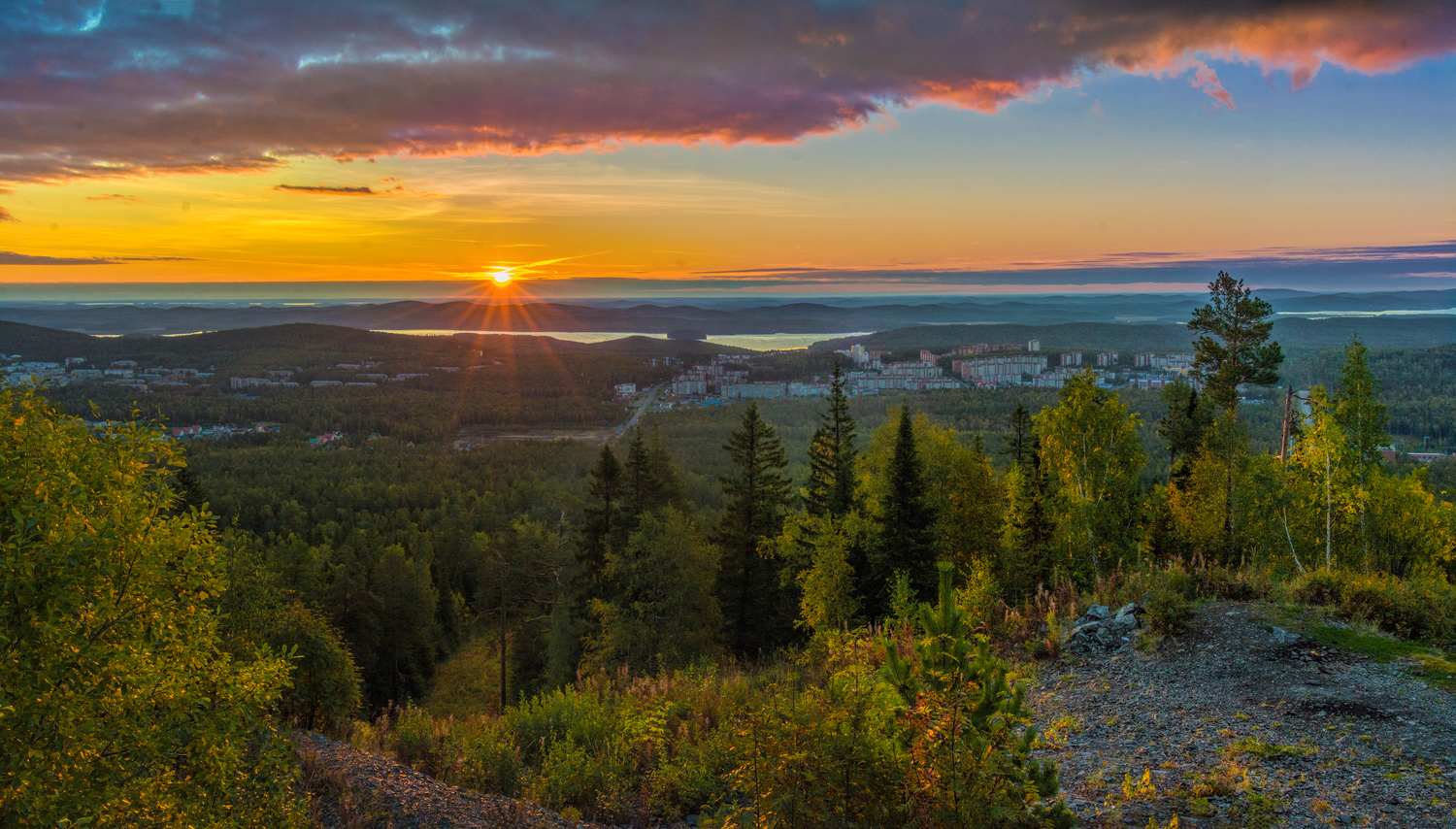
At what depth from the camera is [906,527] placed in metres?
21.9

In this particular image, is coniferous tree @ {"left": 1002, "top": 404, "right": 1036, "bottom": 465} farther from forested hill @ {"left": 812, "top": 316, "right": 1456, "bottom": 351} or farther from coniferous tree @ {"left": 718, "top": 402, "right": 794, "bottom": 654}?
forested hill @ {"left": 812, "top": 316, "right": 1456, "bottom": 351}

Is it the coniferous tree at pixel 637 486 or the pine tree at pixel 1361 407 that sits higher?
the pine tree at pixel 1361 407

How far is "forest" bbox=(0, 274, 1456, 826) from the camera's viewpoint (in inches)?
197

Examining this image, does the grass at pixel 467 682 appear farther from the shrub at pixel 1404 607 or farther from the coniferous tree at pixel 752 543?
the shrub at pixel 1404 607

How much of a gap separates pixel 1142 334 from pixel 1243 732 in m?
136

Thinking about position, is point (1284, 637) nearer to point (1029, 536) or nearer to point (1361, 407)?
point (1029, 536)

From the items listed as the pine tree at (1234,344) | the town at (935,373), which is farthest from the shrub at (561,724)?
the town at (935,373)

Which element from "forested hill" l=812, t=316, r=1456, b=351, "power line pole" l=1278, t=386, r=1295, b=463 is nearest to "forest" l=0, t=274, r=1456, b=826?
"power line pole" l=1278, t=386, r=1295, b=463

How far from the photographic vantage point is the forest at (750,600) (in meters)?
5.01

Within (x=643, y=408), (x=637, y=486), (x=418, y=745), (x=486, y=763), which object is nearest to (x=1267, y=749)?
(x=486, y=763)

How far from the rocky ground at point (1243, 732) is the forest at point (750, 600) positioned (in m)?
0.68

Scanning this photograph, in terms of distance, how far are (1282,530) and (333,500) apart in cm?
7125

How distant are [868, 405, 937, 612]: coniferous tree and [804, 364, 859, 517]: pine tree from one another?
435 cm

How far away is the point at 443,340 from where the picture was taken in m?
165
